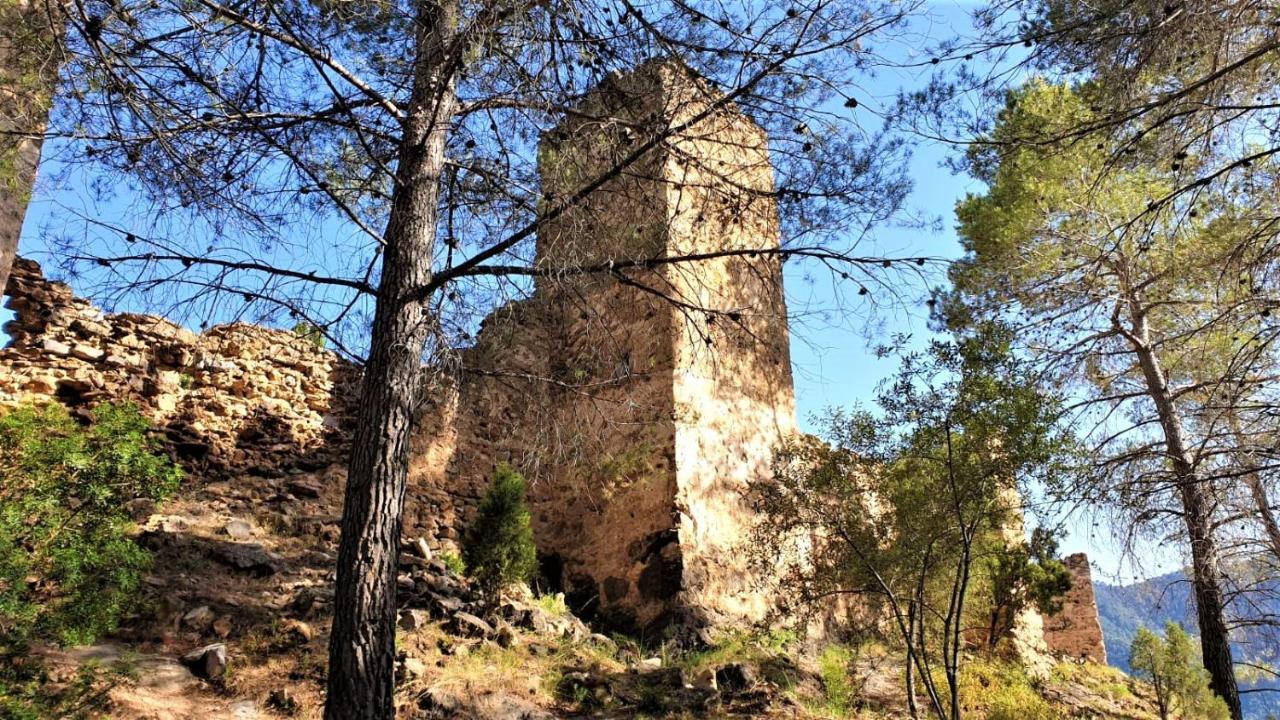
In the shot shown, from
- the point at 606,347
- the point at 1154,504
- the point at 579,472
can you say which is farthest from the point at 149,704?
the point at 1154,504

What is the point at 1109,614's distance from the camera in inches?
5763

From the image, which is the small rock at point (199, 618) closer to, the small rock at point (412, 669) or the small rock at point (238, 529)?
the small rock at point (238, 529)

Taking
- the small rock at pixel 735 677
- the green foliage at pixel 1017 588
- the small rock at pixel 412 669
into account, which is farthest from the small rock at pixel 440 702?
the green foliage at pixel 1017 588

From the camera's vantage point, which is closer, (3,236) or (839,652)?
(3,236)

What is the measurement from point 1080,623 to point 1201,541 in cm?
750

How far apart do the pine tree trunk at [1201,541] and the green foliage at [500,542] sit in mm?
5631

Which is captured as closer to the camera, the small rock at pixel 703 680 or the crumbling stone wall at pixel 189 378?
the small rock at pixel 703 680

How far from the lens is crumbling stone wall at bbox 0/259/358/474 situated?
24.8 ft

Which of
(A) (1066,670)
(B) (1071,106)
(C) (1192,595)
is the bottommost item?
(A) (1066,670)

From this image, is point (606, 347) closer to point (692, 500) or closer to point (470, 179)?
point (692, 500)

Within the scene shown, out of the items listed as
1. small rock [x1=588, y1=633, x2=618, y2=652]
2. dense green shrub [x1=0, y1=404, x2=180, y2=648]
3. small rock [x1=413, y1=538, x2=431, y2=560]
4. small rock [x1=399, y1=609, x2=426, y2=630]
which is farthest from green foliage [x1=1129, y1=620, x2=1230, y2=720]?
dense green shrub [x1=0, y1=404, x2=180, y2=648]

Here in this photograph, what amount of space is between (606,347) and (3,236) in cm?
561

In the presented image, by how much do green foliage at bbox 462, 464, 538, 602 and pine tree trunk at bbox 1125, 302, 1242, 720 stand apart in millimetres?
5631

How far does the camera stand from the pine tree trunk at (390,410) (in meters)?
3.80
